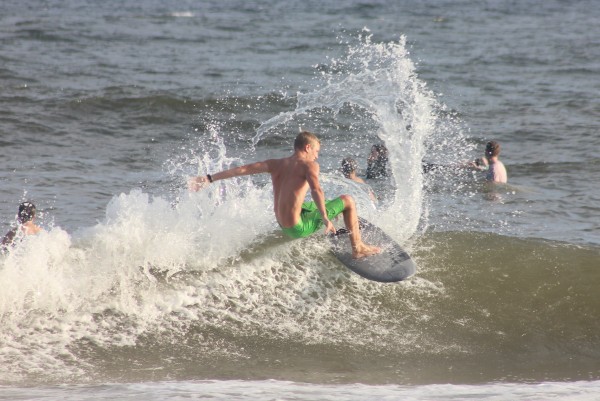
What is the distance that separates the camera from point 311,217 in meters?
8.76

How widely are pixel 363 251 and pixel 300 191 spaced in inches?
39.6

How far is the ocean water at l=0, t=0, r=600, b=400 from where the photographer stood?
770 cm

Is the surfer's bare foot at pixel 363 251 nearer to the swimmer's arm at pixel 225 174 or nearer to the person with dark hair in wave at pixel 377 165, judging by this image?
the swimmer's arm at pixel 225 174

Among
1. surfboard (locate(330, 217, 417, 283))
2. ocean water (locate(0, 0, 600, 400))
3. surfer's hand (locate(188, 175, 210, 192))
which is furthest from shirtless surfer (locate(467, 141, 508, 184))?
surfer's hand (locate(188, 175, 210, 192))

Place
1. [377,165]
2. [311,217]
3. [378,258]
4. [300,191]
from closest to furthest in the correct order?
[300,191], [311,217], [378,258], [377,165]

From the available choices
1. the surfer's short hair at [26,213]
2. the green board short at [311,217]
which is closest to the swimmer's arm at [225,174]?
the green board short at [311,217]

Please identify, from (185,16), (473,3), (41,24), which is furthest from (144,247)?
(473,3)

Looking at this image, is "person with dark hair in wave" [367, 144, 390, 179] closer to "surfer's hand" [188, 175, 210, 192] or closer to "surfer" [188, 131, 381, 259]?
"surfer" [188, 131, 381, 259]

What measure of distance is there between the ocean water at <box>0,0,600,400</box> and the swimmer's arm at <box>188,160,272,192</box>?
1.01m

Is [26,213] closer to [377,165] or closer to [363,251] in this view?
[363,251]

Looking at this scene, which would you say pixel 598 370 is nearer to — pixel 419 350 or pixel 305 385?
pixel 419 350

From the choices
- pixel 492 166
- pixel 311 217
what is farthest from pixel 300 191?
pixel 492 166

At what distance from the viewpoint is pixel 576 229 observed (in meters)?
11.6

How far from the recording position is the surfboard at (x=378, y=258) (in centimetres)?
874
